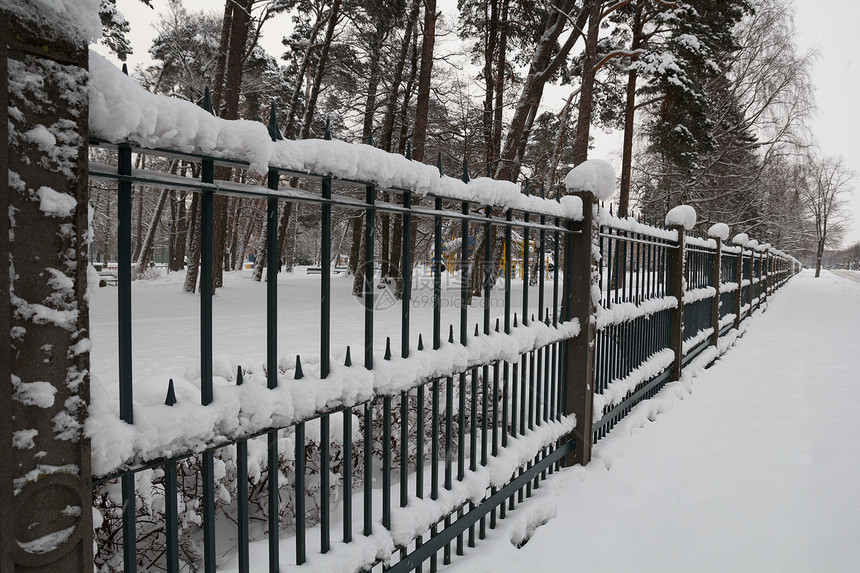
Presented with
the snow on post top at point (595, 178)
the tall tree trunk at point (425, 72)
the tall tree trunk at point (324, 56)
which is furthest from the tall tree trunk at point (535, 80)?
the snow on post top at point (595, 178)

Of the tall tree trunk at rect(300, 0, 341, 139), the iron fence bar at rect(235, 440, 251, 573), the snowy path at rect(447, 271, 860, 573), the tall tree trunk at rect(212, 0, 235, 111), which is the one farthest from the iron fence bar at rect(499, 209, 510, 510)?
the tall tree trunk at rect(300, 0, 341, 139)

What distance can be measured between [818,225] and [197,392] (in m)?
58.3

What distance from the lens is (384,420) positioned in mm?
2080

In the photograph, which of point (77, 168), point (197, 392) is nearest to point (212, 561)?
point (197, 392)

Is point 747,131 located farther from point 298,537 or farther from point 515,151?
point 298,537

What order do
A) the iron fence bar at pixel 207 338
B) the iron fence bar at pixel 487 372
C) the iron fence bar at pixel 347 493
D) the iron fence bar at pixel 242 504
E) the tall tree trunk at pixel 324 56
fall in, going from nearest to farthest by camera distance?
the iron fence bar at pixel 207 338
the iron fence bar at pixel 242 504
the iron fence bar at pixel 347 493
the iron fence bar at pixel 487 372
the tall tree trunk at pixel 324 56

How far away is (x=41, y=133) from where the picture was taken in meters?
0.98

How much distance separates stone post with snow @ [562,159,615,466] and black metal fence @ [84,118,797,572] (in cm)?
3

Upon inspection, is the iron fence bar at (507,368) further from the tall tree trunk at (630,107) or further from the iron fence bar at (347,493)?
the tall tree trunk at (630,107)

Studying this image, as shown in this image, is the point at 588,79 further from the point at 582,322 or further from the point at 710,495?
the point at 710,495

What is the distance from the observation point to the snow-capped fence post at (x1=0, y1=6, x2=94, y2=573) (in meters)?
0.96

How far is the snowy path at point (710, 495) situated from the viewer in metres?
2.62

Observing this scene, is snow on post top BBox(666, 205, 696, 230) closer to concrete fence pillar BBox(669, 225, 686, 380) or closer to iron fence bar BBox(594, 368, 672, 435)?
concrete fence pillar BBox(669, 225, 686, 380)

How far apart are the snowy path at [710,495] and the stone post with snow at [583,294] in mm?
359
